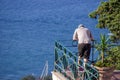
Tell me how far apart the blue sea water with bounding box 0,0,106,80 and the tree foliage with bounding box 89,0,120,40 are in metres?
54.6

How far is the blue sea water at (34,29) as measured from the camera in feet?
Result: 258

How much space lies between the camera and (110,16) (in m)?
13.6

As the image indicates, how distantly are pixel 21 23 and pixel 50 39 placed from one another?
2305cm

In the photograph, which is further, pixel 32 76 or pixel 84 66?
pixel 32 76

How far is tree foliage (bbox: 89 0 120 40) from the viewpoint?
43.2 feet

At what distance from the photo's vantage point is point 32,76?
6738cm

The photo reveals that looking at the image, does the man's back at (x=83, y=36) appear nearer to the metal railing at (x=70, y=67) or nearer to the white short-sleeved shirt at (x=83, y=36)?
the white short-sleeved shirt at (x=83, y=36)

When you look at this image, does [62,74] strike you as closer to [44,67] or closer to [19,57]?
[44,67]

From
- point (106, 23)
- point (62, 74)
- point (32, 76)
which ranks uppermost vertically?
point (106, 23)

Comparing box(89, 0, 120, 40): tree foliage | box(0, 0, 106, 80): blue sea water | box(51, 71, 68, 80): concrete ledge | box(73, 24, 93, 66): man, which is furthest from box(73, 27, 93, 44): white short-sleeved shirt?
box(0, 0, 106, 80): blue sea water

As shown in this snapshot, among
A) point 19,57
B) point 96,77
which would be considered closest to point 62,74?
point 96,77

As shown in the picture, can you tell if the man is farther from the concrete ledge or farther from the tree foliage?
the tree foliage

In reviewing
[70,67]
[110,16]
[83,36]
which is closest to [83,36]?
[83,36]

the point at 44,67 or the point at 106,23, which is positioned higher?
the point at 106,23
